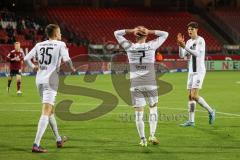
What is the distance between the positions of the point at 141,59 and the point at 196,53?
3.71 meters

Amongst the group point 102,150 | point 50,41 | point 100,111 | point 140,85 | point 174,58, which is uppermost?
point 50,41

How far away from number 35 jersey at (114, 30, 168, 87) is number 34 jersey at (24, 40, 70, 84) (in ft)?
4.50

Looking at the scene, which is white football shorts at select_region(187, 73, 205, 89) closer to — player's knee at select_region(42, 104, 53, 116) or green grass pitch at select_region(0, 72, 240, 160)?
green grass pitch at select_region(0, 72, 240, 160)

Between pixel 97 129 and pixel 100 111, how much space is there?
4.37 metres

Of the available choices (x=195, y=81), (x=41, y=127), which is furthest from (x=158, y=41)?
(x=195, y=81)

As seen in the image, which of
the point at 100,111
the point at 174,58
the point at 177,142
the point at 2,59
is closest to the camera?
the point at 177,142

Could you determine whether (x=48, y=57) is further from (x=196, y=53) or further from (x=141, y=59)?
(x=196, y=53)

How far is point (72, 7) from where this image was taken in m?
Answer: 54.0

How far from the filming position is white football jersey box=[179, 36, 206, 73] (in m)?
15.5

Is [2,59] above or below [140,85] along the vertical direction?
below

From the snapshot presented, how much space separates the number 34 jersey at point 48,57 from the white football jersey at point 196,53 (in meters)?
4.77

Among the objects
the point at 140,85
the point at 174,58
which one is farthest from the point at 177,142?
the point at 174,58

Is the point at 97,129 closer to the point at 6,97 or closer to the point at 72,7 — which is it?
the point at 6,97

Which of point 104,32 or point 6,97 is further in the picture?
point 104,32
